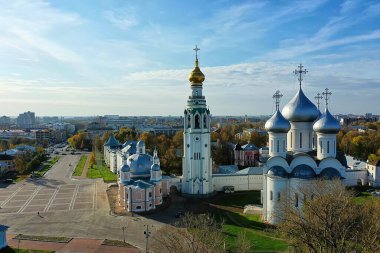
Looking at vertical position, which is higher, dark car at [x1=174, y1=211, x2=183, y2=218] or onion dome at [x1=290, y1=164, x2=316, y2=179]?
onion dome at [x1=290, y1=164, x2=316, y2=179]

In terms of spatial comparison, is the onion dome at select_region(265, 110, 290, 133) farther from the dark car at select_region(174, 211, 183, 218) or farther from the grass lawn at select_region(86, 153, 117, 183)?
the grass lawn at select_region(86, 153, 117, 183)

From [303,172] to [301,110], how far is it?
5263 mm

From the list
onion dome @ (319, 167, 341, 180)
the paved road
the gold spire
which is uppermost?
the gold spire

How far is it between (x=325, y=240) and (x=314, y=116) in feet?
48.0

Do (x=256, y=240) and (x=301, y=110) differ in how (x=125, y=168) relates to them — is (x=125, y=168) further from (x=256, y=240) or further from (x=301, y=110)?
(x=301, y=110)

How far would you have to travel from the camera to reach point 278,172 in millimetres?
25312

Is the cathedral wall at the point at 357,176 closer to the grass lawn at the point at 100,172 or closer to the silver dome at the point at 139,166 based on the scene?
the silver dome at the point at 139,166

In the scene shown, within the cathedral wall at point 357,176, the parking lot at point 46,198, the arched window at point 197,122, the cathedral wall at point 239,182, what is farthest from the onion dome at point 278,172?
the cathedral wall at point 357,176

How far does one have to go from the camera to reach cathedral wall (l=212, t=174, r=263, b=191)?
121 ft

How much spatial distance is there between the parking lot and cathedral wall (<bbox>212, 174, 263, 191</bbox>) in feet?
41.2

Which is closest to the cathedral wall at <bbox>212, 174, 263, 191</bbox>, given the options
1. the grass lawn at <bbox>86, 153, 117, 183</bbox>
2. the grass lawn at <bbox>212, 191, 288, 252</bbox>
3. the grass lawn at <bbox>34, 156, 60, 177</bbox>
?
the grass lawn at <bbox>212, 191, 288, 252</bbox>

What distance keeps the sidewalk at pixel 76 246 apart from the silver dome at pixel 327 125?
52.1 ft

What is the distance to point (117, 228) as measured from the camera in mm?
25875

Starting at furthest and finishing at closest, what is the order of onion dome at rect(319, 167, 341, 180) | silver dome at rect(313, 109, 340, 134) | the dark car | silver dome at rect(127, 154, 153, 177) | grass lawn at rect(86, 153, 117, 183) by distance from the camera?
grass lawn at rect(86, 153, 117, 183), silver dome at rect(127, 154, 153, 177), the dark car, silver dome at rect(313, 109, 340, 134), onion dome at rect(319, 167, 341, 180)
